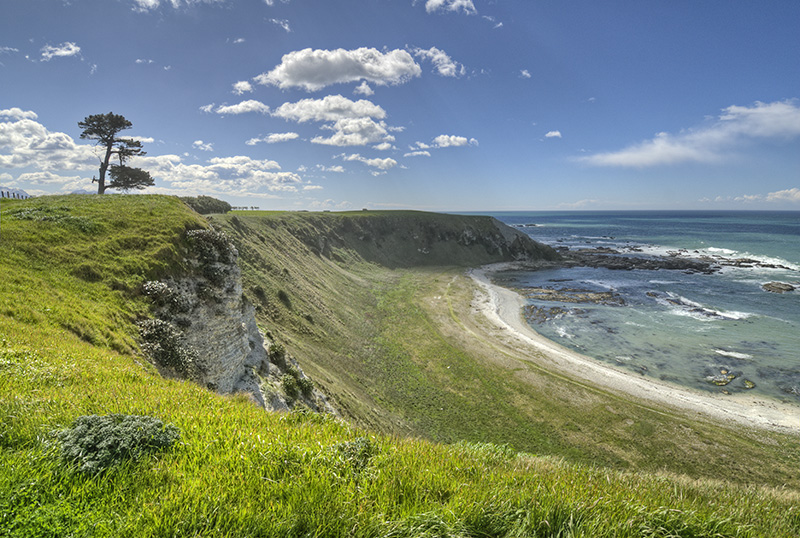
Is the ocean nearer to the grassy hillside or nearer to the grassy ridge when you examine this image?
the grassy ridge

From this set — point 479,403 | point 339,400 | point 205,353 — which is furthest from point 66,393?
point 479,403

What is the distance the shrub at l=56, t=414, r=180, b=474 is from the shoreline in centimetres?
3480

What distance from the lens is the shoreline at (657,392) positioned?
26531 millimetres

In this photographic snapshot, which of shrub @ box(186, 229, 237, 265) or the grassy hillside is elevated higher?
shrub @ box(186, 229, 237, 265)

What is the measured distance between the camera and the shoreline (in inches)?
1045

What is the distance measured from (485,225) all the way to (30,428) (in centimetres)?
11573

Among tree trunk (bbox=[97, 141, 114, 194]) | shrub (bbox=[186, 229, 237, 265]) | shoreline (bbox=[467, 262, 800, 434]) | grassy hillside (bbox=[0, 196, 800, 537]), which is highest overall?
tree trunk (bbox=[97, 141, 114, 194])

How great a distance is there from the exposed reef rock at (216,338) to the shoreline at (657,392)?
84.3 feet

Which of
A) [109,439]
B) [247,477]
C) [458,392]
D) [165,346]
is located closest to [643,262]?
[458,392]

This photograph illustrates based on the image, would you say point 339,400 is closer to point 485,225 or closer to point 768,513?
point 768,513

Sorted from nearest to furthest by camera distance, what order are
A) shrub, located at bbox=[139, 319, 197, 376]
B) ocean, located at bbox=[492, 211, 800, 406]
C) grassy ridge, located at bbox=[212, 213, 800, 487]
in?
shrub, located at bbox=[139, 319, 197, 376], grassy ridge, located at bbox=[212, 213, 800, 487], ocean, located at bbox=[492, 211, 800, 406]

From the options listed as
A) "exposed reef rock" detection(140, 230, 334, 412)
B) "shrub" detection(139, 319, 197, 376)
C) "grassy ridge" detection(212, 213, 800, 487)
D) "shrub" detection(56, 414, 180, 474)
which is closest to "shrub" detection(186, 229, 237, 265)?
"exposed reef rock" detection(140, 230, 334, 412)

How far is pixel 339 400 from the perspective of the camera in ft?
77.4

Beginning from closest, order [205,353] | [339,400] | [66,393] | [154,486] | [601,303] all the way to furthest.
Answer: [154,486], [66,393], [205,353], [339,400], [601,303]
